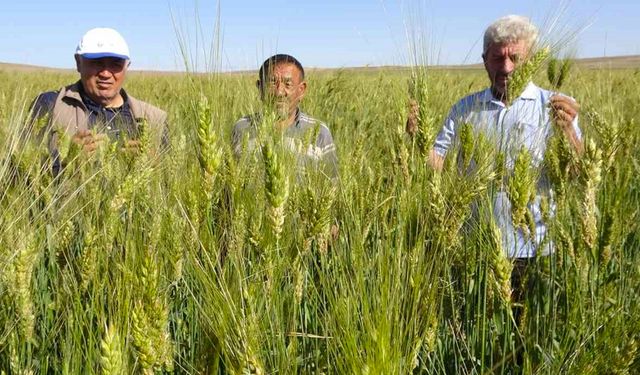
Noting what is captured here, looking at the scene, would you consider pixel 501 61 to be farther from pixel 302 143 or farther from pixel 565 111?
pixel 302 143

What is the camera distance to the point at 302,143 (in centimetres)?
204

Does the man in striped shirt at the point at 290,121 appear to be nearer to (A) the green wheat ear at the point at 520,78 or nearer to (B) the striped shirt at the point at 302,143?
(B) the striped shirt at the point at 302,143

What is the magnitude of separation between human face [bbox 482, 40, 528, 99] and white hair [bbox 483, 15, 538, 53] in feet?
0.05

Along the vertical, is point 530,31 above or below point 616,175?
above

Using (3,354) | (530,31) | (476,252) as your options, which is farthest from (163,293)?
(530,31)

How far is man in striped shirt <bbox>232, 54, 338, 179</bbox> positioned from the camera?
183 cm

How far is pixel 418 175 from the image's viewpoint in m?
1.40

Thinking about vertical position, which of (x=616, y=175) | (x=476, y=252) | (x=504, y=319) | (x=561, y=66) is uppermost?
(x=561, y=66)

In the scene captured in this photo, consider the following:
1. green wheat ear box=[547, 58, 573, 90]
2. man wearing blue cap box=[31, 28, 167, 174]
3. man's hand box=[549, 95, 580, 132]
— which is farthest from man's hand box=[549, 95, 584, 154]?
man wearing blue cap box=[31, 28, 167, 174]

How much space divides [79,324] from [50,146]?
161 centimetres

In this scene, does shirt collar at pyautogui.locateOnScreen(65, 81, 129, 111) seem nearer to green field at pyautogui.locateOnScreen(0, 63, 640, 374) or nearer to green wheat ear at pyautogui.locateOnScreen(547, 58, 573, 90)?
green field at pyautogui.locateOnScreen(0, 63, 640, 374)

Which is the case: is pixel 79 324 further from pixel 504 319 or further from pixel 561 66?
pixel 561 66

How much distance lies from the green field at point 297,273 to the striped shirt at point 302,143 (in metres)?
0.08

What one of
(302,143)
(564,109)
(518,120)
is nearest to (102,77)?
(302,143)
